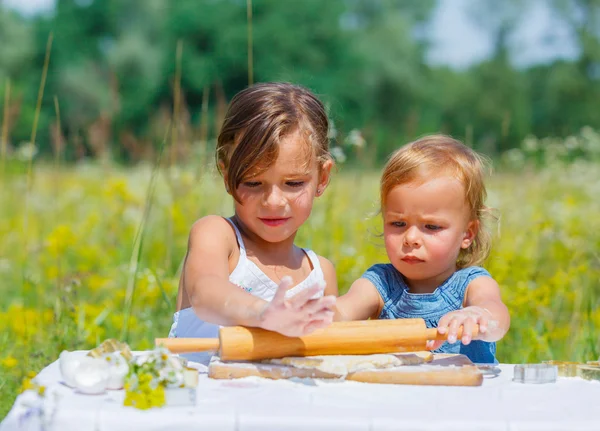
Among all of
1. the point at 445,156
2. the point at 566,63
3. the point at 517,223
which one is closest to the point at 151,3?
the point at 566,63

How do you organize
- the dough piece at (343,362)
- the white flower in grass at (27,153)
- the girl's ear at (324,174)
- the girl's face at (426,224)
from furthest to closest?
the white flower in grass at (27,153), the girl's ear at (324,174), the girl's face at (426,224), the dough piece at (343,362)

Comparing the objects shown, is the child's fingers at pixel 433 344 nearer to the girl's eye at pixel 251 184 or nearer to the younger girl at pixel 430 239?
the younger girl at pixel 430 239

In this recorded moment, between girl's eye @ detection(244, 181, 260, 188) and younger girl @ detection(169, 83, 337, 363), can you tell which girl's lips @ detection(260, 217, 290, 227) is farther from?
girl's eye @ detection(244, 181, 260, 188)

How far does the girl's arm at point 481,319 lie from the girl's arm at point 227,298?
31 cm

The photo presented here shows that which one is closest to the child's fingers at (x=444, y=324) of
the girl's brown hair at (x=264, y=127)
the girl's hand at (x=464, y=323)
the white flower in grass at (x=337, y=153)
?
the girl's hand at (x=464, y=323)

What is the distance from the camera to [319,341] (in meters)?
1.94

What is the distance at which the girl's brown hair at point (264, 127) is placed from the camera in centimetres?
239

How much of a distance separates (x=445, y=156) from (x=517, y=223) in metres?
3.44

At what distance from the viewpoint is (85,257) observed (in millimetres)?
4934

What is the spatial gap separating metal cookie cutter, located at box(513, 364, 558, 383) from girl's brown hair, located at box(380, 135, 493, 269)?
30.7 inches

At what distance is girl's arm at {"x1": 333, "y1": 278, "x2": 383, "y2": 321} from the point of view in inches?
104

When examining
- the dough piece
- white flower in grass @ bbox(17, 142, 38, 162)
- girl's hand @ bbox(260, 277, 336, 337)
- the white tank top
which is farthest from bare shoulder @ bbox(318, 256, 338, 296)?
white flower in grass @ bbox(17, 142, 38, 162)

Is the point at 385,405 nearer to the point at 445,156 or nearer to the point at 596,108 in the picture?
the point at 445,156

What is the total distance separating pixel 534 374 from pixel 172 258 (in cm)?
316
